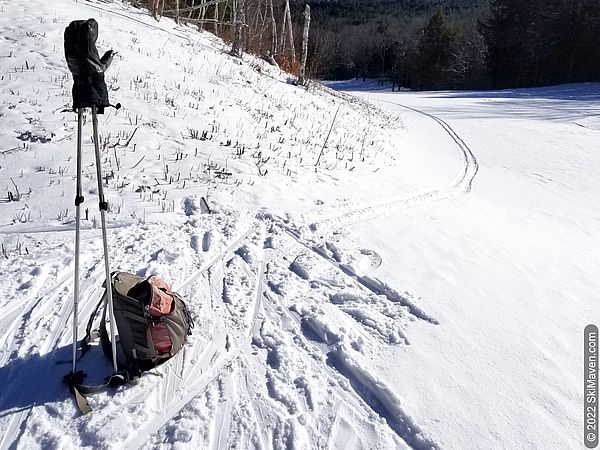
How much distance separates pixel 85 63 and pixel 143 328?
5.64 ft

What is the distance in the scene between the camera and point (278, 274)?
461 centimetres

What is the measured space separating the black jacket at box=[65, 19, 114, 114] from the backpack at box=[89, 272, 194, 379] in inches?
49.5

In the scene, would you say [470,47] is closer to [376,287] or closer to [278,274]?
[376,287]

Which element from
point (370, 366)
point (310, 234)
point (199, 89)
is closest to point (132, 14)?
point (199, 89)

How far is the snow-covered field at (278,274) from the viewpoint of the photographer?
115 inches

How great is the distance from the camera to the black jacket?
241 centimetres

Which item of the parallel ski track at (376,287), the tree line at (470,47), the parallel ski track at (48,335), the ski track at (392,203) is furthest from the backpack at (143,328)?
the tree line at (470,47)

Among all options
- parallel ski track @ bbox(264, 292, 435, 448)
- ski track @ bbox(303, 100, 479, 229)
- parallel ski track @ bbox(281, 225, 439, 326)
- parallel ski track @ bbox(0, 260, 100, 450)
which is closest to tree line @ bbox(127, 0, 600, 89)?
ski track @ bbox(303, 100, 479, 229)

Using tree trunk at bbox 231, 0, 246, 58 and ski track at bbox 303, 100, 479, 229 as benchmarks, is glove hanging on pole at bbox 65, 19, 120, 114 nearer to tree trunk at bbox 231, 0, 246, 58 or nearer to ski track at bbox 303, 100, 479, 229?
ski track at bbox 303, 100, 479, 229

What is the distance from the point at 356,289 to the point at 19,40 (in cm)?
899

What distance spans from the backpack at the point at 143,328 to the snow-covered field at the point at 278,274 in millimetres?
141

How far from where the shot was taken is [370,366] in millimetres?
3414

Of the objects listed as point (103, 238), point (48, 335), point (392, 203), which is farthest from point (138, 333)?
point (392, 203)

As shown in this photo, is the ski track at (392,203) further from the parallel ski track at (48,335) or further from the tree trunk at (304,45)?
the tree trunk at (304,45)
